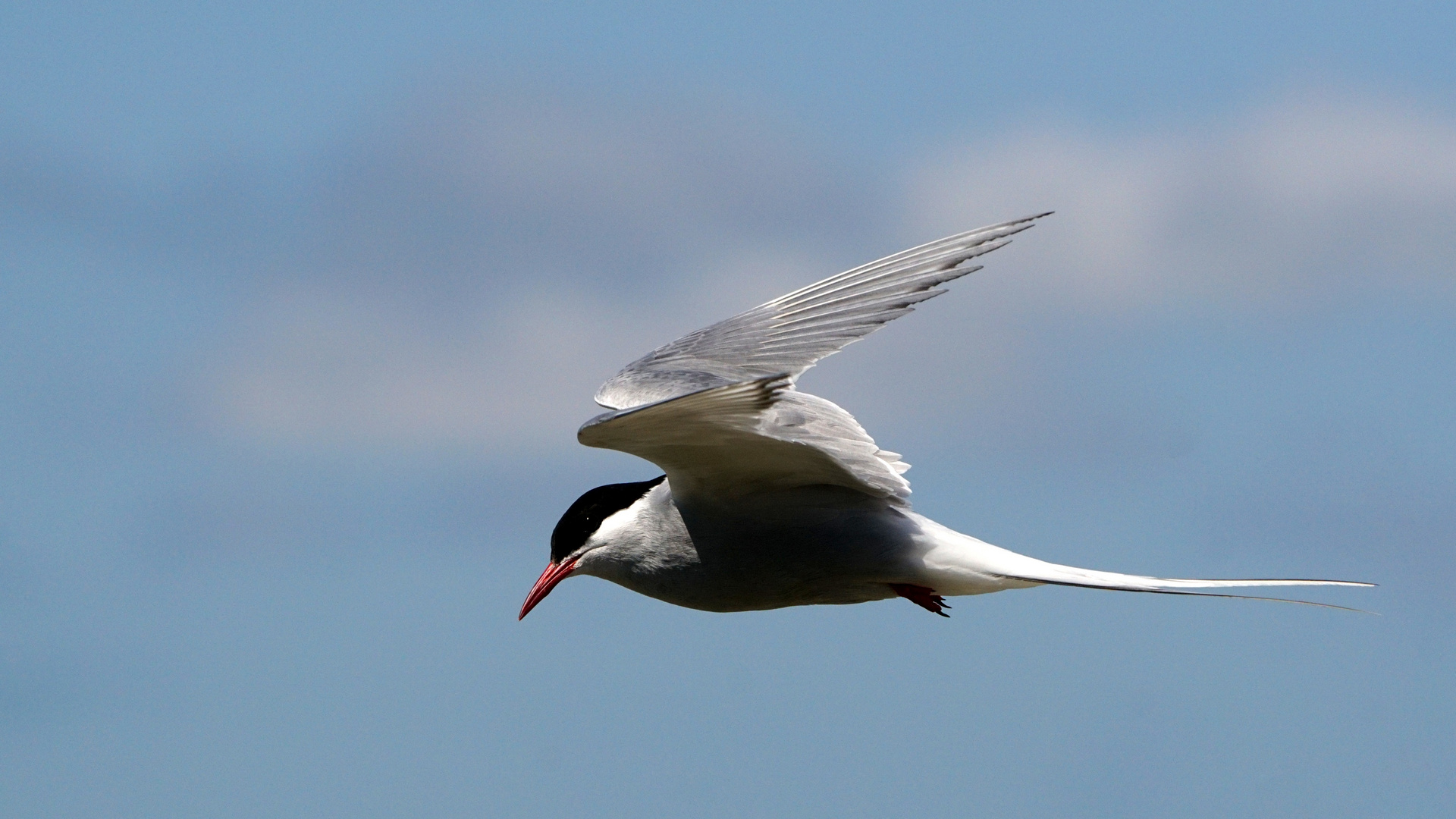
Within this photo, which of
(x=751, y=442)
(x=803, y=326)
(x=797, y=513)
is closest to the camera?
(x=751, y=442)

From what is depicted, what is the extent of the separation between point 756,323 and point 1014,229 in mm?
2009

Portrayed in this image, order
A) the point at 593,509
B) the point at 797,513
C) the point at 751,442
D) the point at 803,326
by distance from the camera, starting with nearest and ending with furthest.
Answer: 1. the point at 751,442
2. the point at 797,513
3. the point at 593,509
4. the point at 803,326

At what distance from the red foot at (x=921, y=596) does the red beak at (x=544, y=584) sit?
2074 mm

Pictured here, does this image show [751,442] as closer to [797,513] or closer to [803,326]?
Result: [797,513]

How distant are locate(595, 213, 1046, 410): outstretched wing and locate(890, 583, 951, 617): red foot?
1.12 metres

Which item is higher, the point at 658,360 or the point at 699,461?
the point at 658,360

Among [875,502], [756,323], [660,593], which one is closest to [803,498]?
[875,502]

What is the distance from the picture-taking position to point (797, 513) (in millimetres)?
7785

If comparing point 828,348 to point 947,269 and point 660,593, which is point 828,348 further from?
point 660,593

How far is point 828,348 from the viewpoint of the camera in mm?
7965

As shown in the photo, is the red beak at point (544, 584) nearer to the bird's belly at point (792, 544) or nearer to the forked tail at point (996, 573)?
the bird's belly at point (792, 544)

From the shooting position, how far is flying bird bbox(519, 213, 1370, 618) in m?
7.43

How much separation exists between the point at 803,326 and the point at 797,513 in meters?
1.38

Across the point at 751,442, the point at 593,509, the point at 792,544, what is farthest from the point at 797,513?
the point at 593,509
